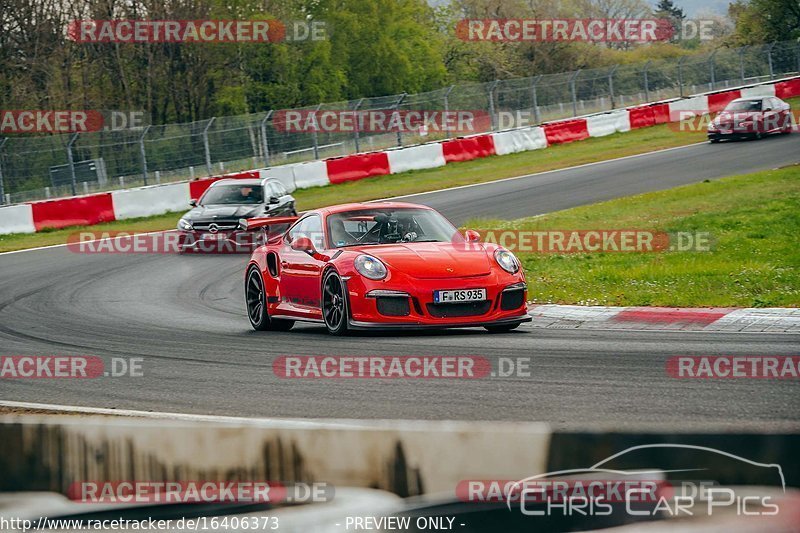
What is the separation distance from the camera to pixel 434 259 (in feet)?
33.3

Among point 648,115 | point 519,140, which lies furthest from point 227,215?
point 648,115

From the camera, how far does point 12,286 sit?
680 inches

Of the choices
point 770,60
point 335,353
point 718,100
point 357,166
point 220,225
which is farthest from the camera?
point 770,60

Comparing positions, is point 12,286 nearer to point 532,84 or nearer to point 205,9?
point 532,84

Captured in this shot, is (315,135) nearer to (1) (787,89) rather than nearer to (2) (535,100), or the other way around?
(2) (535,100)

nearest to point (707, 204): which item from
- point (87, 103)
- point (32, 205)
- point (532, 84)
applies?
point (32, 205)

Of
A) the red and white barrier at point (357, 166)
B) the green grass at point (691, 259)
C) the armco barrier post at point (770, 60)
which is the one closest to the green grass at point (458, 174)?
the red and white barrier at point (357, 166)

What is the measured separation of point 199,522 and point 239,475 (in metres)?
0.24

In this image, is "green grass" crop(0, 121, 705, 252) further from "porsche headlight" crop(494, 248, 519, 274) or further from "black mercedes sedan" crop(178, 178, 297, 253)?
"porsche headlight" crop(494, 248, 519, 274)

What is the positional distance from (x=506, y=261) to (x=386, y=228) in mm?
1363

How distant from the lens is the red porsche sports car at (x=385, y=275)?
9844 millimetres

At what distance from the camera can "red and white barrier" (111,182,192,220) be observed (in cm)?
2756

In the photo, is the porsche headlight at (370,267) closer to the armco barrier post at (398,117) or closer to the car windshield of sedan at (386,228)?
the car windshield of sedan at (386,228)

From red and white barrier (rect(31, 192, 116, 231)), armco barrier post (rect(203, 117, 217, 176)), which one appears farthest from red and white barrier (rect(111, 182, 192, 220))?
armco barrier post (rect(203, 117, 217, 176))
